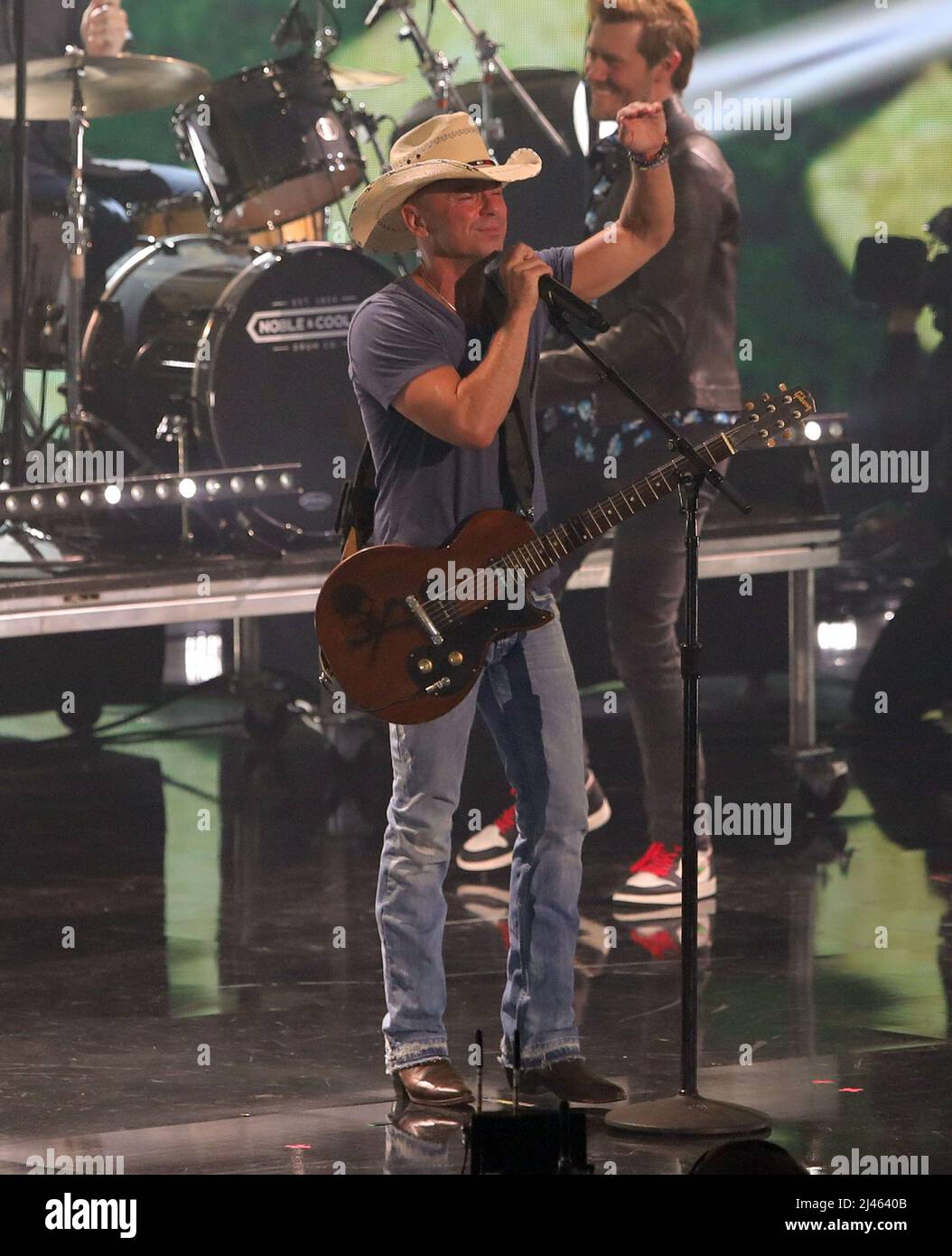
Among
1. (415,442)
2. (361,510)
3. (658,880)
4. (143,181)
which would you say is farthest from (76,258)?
(415,442)

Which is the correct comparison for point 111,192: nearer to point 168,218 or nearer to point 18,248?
point 168,218

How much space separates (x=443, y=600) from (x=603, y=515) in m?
0.40

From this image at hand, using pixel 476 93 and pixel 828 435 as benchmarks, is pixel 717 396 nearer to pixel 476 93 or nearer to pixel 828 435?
pixel 828 435

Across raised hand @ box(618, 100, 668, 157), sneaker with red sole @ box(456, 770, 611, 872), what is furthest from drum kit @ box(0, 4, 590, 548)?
raised hand @ box(618, 100, 668, 157)

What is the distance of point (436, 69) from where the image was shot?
826 centimetres

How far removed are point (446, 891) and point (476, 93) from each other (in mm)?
3554

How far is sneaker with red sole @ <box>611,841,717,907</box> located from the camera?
6.25 m

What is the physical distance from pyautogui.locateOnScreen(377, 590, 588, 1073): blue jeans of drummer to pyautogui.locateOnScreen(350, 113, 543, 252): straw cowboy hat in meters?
0.85

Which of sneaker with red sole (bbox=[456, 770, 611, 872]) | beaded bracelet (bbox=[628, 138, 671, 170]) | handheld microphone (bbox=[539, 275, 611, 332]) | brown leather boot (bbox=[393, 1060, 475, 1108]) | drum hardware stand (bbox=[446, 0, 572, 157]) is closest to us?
handheld microphone (bbox=[539, 275, 611, 332])

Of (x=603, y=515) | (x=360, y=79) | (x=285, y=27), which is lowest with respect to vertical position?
(x=603, y=515)

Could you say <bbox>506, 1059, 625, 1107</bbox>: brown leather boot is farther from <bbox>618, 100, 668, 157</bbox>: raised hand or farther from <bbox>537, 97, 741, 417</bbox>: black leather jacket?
<bbox>537, 97, 741, 417</bbox>: black leather jacket

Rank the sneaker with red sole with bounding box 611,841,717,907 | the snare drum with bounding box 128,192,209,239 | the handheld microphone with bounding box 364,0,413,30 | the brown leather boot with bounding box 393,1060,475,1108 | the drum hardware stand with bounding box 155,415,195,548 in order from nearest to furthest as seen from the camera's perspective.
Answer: the brown leather boot with bounding box 393,1060,475,1108 → the sneaker with red sole with bounding box 611,841,717,907 → the drum hardware stand with bounding box 155,415,195,548 → the handheld microphone with bounding box 364,0,413,30 → the snare drum with bounding box 128,192,209,239

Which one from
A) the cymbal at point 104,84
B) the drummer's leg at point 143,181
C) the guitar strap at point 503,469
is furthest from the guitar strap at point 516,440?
the drummer's leg at point 143,181
